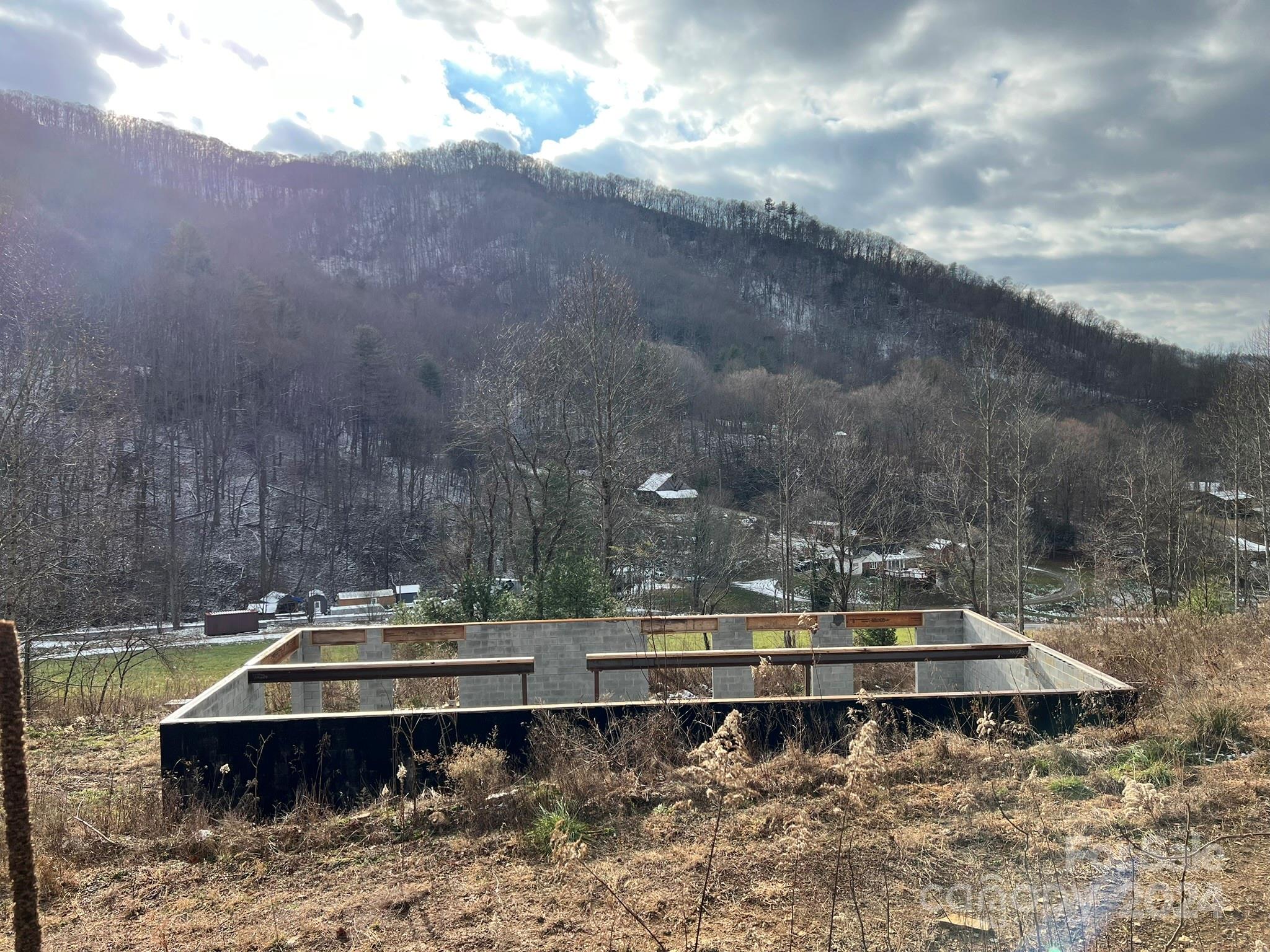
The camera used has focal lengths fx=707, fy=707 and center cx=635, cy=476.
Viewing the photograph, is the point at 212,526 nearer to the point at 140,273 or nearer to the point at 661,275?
the point at 140,273

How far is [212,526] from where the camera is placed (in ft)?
152

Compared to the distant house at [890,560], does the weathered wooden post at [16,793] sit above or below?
above

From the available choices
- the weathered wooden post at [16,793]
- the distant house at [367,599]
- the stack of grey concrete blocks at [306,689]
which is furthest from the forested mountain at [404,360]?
the weathered wooden post at [16,793]

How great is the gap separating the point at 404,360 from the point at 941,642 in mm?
61111

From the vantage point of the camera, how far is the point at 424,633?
357 inches

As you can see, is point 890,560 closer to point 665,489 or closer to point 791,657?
point 665,489

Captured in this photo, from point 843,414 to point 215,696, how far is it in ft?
136

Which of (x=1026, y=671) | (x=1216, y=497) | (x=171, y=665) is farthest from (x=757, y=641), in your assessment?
(x=1216, y=497)

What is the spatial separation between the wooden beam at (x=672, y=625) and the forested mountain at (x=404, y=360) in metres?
10.3

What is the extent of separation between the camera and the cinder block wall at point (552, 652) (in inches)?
367

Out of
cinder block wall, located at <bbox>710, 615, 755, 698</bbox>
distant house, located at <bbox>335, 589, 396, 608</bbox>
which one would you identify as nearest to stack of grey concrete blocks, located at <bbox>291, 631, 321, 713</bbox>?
cinder block wall, located at <bbox>710, 615, 755, 698</bbox>

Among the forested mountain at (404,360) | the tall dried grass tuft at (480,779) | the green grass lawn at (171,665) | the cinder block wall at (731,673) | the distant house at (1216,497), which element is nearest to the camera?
the tall dried grass tuft at (480,779)

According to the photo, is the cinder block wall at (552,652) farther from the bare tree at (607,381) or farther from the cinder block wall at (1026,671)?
the bare tree at (607,381)

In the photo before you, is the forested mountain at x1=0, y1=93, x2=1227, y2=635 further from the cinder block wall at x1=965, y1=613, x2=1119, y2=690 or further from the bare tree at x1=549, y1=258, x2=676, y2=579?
the cinder block wall at x1=965, y1=613, x2=1119, y2=690
